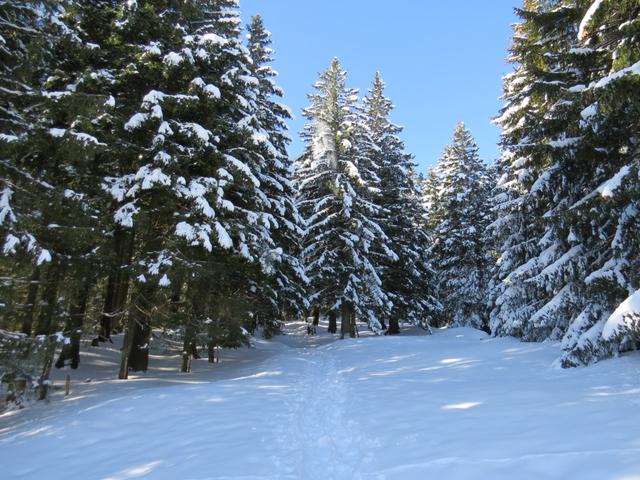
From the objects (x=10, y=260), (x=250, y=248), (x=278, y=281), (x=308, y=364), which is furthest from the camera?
(x=278, y=281)

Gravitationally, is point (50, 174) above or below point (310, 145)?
below

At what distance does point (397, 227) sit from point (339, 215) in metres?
5.11

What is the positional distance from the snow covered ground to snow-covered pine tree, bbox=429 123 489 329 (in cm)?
1662

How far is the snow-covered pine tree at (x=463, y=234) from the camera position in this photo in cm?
2905

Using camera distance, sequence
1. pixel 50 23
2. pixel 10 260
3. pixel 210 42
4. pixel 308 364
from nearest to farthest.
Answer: pixel 10 260 < pixel 50 23 < pixel 210 42 < pixel 308 364

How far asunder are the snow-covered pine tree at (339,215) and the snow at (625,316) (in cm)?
1578

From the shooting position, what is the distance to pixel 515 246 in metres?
18.2

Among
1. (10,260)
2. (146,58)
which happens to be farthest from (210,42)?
(10,260)

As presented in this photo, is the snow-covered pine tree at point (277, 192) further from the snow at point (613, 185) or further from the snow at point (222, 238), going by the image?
the snow at point (613, 185)

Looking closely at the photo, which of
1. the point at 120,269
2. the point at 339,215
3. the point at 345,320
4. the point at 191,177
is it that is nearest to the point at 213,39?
the point at 191,177

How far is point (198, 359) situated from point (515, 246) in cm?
1472

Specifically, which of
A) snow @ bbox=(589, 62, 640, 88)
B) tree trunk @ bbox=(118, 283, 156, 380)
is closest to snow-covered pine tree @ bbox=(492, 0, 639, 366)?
snow @ bbox=(589, 62, 640, 88)

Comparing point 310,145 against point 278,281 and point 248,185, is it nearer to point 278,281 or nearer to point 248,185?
point 278,281

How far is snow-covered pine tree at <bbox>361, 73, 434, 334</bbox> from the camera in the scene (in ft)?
88.6
